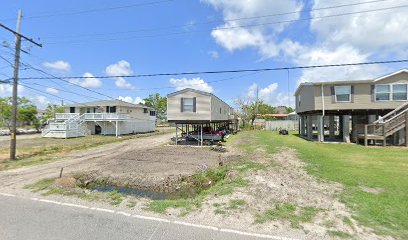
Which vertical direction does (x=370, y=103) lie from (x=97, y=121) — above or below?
above

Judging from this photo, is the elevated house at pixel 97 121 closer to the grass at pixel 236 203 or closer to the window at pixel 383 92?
the grass at pixel 236 203

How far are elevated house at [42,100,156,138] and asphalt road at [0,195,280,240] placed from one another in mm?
26455

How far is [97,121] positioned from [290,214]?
33.1 meters

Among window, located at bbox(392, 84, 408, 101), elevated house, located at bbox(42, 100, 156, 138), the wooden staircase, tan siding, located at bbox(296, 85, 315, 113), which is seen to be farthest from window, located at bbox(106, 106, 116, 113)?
window, located at bbox(392, 84, 408, 101)

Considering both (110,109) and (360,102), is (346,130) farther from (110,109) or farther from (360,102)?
(110,109)

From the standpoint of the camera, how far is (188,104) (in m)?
19.3

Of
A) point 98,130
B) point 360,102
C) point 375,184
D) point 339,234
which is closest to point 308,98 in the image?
point 360,102

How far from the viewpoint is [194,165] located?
11242 millimetres

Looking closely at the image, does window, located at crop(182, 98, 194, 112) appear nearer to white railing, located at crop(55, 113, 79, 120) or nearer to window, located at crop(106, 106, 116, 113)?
window, located at crop(106, 106, 116, 113)

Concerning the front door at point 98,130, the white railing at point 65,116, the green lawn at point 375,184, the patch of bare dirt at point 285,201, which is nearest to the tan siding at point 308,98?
the green lawn at point 375,184

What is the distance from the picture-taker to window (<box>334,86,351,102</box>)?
19.2m

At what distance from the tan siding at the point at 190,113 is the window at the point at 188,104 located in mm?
272

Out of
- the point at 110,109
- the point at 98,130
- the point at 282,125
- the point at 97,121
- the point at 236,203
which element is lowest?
the point at 236,203

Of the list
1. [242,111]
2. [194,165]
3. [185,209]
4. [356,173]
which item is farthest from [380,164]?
[242,111]
